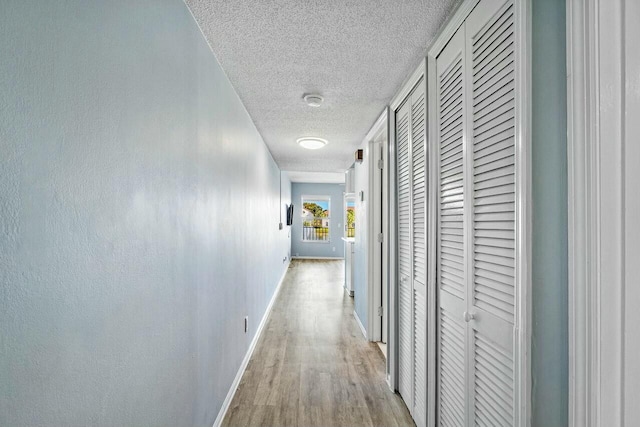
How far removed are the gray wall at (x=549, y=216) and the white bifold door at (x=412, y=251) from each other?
0.88 meters

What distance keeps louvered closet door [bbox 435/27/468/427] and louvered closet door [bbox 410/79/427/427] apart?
0.16 meters

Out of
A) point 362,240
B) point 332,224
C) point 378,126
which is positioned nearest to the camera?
point 378,126

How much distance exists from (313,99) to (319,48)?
0.71 meters

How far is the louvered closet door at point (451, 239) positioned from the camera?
4.83ft

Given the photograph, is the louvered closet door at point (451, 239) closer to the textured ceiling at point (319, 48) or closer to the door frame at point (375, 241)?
the textured ceiling at point (319, 48)

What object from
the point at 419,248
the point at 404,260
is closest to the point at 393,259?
the point at 404,260

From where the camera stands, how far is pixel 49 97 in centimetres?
71

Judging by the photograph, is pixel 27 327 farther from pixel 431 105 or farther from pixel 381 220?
pixel 381 220

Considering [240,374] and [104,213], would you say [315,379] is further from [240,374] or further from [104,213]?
[104,213]

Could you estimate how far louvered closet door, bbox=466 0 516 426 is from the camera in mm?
1106

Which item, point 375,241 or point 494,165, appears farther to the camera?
point 375,241

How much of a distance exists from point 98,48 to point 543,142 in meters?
1.20

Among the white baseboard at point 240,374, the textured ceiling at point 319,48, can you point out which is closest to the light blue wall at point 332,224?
the white baseboard at point 240,374

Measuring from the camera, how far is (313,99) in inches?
98.7
